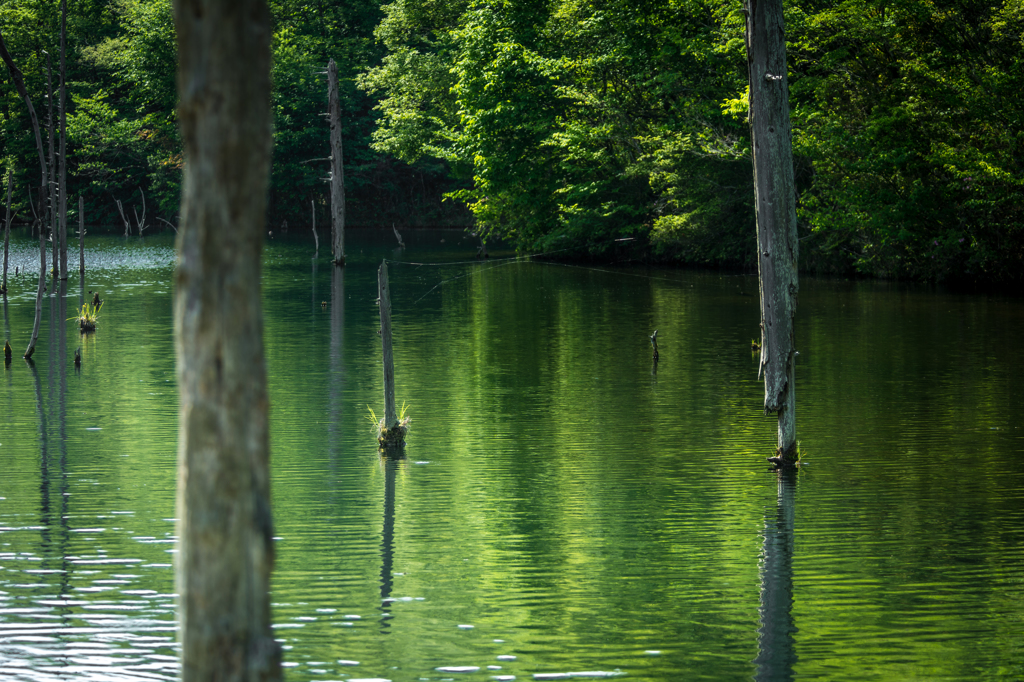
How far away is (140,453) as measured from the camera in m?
14.9

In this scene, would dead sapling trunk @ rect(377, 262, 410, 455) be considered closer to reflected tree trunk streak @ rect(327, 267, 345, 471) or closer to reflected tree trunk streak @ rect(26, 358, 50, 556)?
reflected tree trunk streak @ rect(327, 267, 345, 471)

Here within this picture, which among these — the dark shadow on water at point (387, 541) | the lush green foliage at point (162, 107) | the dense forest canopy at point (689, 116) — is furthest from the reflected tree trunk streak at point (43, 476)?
the lush green foliage at point (162, 107)

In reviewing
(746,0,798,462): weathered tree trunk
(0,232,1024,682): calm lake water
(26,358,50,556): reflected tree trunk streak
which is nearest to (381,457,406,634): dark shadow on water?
(0,232,1024,682): calm lake water

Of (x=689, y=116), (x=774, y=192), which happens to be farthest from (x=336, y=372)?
(x=689, y=116)

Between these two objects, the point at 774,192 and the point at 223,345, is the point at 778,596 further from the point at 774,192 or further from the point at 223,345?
the point at 223,345

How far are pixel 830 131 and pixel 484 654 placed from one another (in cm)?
2746

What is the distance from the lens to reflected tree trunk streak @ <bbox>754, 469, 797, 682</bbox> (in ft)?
26.1

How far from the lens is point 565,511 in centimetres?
1209

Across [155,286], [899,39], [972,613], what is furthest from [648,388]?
[155,286]

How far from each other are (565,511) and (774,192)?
4178mm

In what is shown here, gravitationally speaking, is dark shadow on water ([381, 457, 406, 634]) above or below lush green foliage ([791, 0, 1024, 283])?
below

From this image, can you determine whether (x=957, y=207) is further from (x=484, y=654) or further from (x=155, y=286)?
(x=484, y=654)

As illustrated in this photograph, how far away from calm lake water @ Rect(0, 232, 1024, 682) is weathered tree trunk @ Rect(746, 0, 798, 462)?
141 centimetres

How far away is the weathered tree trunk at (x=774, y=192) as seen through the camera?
12.8 meters
